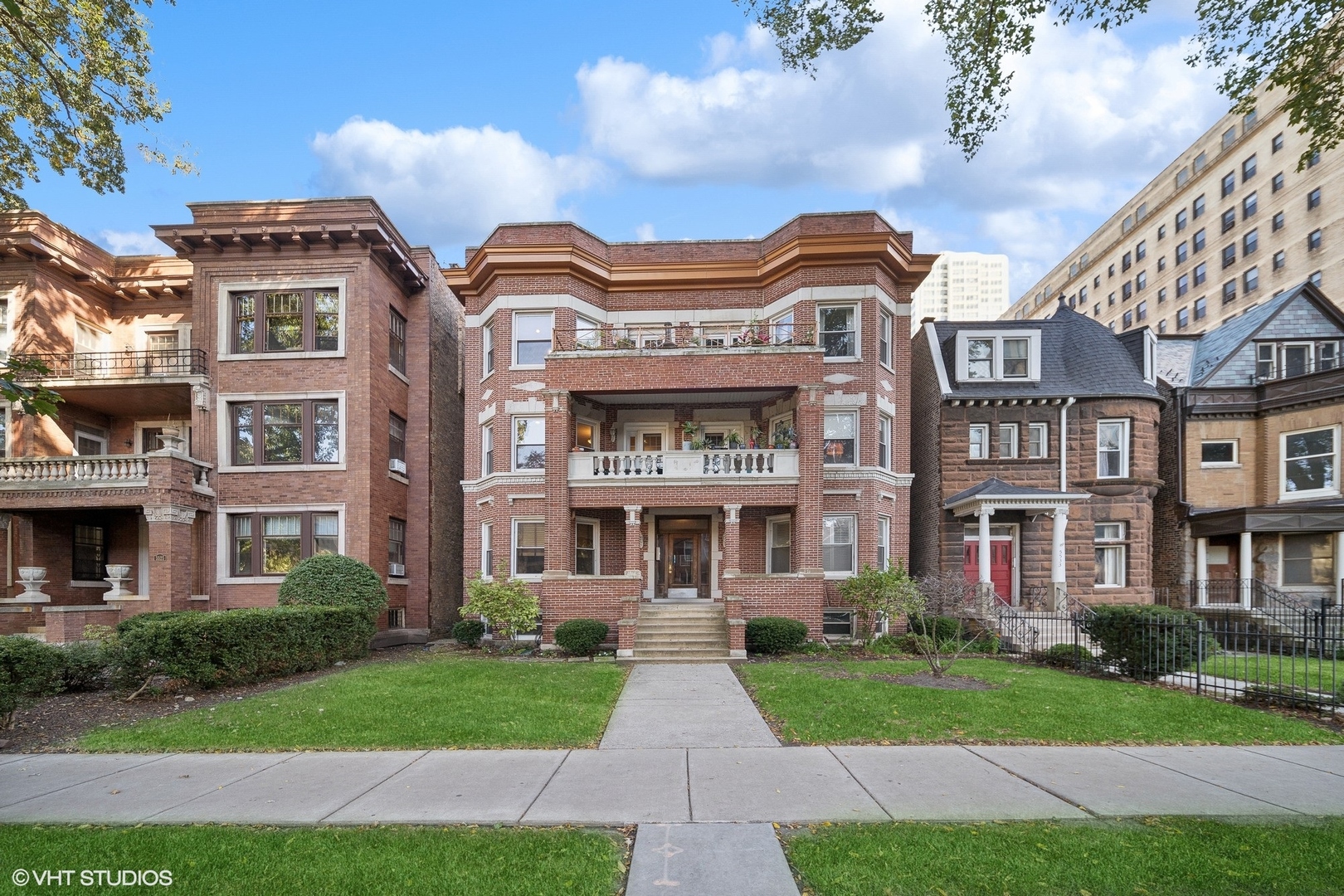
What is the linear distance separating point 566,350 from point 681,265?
470cm

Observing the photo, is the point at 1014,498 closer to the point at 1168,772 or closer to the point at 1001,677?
the point at 1001,677

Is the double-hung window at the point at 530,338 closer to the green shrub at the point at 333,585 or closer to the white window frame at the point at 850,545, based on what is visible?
the green shrub at the point at 333,585

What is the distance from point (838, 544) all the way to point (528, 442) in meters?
9.40

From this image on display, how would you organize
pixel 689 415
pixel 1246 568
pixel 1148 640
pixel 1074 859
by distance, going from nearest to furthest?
pixel 1074 859, pixel 1148 640, pixel 689 415, pixel 1246 568

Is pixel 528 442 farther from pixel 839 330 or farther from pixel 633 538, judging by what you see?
pixel 839 330

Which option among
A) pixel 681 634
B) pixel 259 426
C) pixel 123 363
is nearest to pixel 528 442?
pixel 681 634

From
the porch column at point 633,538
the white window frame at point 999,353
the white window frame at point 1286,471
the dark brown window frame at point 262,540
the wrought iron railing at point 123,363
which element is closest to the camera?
the porch column at point 633,538

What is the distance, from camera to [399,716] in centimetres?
955

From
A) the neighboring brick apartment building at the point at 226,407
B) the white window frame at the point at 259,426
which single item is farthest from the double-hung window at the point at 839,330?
the white window frame at the point at 259,426

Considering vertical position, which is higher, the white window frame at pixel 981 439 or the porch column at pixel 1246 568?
the white window frame at pixel 981 439

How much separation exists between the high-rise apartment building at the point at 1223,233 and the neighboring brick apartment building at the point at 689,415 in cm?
2815

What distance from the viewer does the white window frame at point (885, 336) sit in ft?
64.8

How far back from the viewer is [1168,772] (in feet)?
23.4

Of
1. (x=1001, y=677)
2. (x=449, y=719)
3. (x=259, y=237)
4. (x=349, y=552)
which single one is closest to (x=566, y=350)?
(x=349, y=552)
